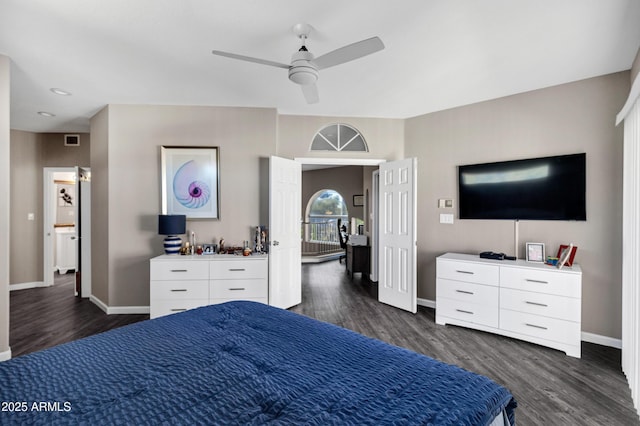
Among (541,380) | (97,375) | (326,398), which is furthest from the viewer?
(541,380)

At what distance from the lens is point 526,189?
3.34m

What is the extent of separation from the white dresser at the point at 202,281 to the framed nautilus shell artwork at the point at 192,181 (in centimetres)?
71

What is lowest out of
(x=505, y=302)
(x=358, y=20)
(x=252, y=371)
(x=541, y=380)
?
(x=541, y=380)

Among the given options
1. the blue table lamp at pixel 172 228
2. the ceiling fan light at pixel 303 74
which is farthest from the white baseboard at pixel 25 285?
the ceiling fan light at pixel 303 74

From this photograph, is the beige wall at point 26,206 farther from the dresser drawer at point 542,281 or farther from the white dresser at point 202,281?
the dresser drawer at point 542,281

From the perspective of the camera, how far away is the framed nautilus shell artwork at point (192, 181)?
12.6ft

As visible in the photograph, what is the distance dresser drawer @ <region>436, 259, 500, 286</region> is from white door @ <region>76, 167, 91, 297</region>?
5101 millimetres

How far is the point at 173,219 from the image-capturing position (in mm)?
3482

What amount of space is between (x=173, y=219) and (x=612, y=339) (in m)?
4.84

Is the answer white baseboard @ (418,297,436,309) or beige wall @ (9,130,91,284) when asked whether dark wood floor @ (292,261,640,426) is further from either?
beige wall @ (9,130,91,284)

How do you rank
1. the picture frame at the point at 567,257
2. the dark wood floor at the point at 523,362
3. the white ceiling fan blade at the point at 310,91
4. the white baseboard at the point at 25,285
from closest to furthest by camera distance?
the dark wood floor at the point at 523,362 → the white ceiling fan blade at the point at 310,91 → the picture frame at the point at 567,257 → the white baseboard at the point at 25,285

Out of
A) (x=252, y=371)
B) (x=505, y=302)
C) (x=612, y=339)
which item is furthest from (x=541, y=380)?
(x=252, y=371)

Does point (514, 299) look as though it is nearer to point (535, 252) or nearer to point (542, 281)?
point (542, 281)

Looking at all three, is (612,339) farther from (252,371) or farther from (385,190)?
(252,371)
